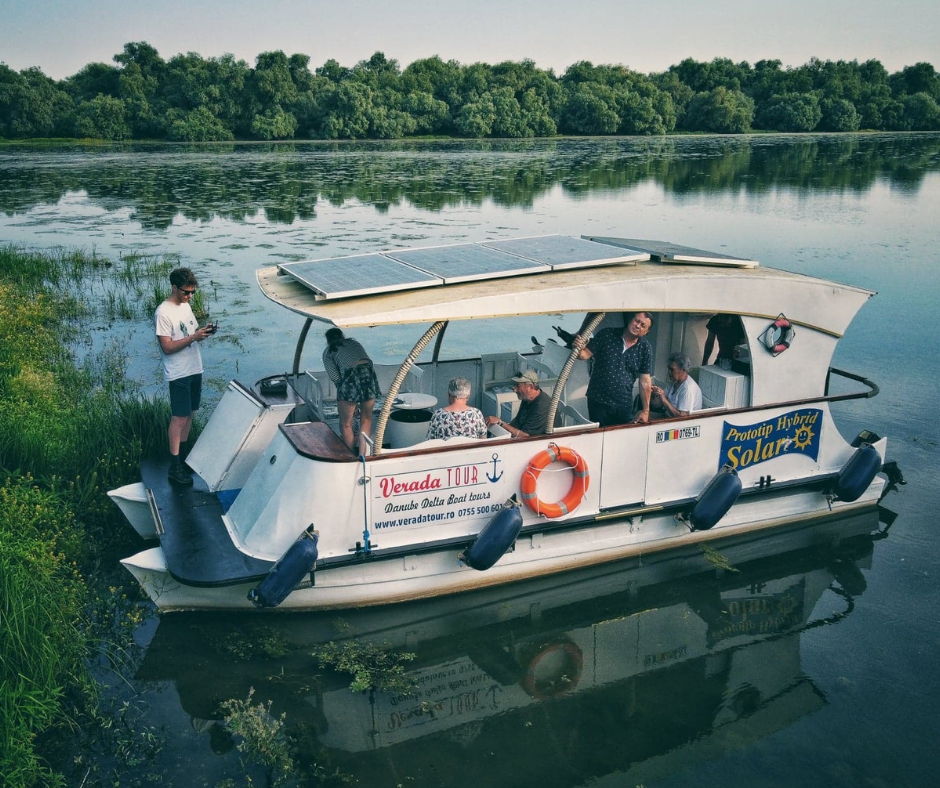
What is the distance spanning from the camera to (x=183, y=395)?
783cm

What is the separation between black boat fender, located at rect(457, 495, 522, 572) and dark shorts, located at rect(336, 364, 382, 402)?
153 cm

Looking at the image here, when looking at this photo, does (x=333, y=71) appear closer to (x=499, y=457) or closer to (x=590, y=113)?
(x=590, y=113)

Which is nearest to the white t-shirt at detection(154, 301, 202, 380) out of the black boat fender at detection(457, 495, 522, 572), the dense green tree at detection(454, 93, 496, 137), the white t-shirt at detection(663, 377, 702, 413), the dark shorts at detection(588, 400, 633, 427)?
the black boat fender at detection(457, 495, 522, 572)

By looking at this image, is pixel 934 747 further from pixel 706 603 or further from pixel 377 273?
pixel 377 273

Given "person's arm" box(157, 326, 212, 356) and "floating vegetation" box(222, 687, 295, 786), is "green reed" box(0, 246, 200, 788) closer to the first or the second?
"floating vegetation" box(222, 687, 295, 786)

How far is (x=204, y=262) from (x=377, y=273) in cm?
1480

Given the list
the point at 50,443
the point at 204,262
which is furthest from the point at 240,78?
the point at 50,443

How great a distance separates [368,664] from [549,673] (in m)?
1.41

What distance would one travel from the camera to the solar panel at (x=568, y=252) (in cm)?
735

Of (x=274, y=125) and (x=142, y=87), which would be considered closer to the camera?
(x=274, y=125)

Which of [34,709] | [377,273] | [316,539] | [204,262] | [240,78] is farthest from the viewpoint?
[240,78]

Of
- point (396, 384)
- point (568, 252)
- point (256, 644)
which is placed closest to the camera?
point (396, 384)

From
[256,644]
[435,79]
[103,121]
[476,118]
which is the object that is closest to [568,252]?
[256,644]

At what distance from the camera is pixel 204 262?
2053cm
